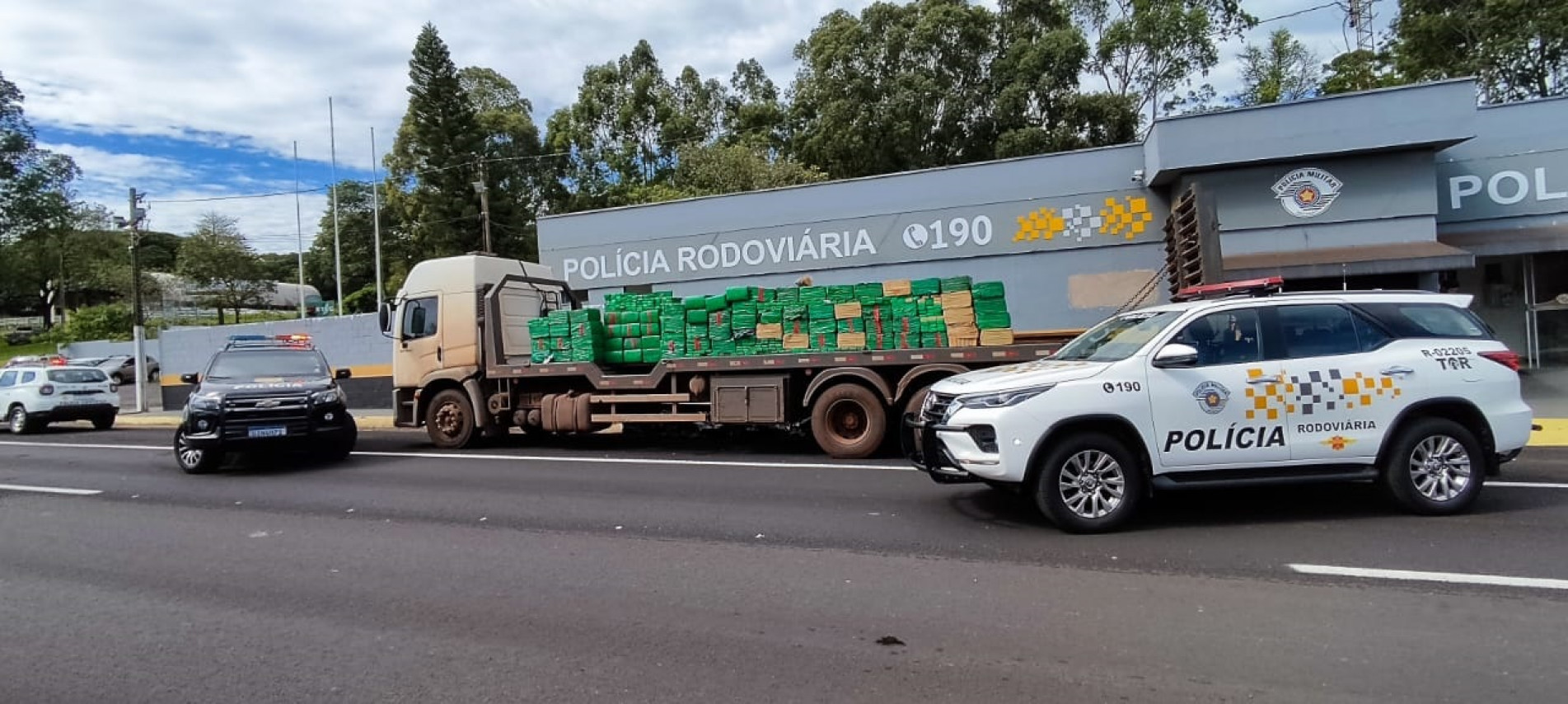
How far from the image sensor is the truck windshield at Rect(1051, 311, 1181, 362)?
21.7 ft

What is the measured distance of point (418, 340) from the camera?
529 inches

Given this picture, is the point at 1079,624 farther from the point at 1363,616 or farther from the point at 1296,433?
the point at 1296,433

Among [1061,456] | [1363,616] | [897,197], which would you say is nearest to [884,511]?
[1061,456]

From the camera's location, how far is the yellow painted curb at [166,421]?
60.0 ft

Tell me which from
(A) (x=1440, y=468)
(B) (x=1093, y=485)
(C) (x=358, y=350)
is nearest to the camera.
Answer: (B) (x=1093, y=485)

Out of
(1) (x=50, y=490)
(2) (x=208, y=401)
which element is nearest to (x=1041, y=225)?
(2) (x=208, y=401)

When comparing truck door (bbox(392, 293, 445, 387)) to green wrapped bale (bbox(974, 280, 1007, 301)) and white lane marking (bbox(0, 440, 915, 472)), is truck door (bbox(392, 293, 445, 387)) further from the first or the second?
green wrapped bale (bbox(974, 280, 1007, 301))

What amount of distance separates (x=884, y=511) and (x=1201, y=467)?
2436 millimetres

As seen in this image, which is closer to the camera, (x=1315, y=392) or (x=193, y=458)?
(x=1315, y=392)

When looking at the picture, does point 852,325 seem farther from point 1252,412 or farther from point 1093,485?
point 1252,412

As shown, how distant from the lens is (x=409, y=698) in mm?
3875

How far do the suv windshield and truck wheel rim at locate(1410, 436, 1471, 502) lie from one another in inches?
499

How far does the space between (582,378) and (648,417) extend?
1.40 m

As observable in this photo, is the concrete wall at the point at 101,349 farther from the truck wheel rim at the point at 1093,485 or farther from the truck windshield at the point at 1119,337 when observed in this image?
the truck wheel rim at the point at 1093,485
